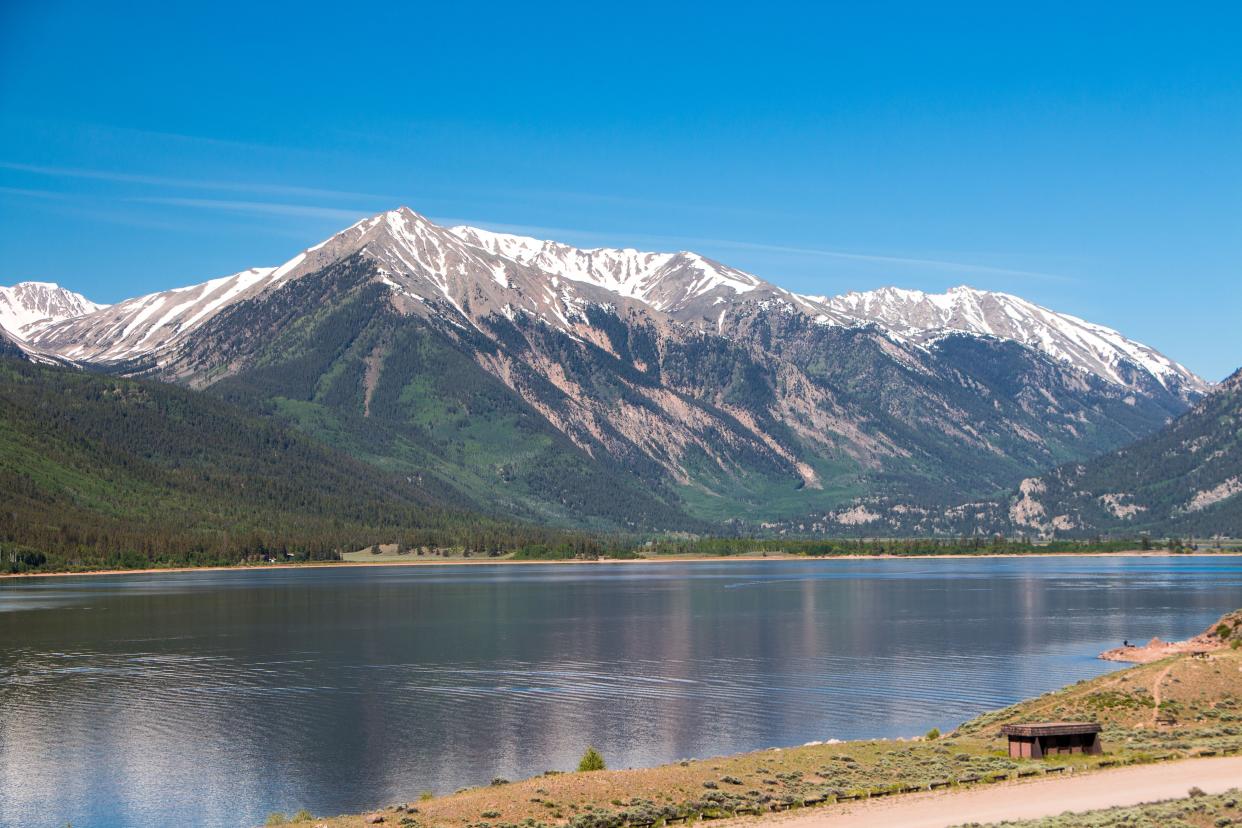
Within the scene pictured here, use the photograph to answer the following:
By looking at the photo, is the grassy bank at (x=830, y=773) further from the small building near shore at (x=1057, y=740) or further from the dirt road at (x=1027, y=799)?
the dirt road at (x=1027, y=799)

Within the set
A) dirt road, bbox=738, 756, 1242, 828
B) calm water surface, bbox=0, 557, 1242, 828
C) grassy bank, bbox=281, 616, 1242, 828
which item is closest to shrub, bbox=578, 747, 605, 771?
grassy bank, bbox=281, 616, 1242, 828

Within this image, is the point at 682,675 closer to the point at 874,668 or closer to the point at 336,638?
the point at 874,668

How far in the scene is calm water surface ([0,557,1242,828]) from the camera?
79.8m

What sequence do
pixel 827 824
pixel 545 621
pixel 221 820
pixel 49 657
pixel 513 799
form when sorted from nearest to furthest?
pixel 827 824, pixel 513 799, pixel 221 820, pixel 49 657, pixel 545 621

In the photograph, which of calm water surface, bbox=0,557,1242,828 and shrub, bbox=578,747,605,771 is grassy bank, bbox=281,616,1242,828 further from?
calm water surface, bbox=0,557,1242,828

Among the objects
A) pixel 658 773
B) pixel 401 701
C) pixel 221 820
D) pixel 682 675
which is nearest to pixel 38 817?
pixel 221 820

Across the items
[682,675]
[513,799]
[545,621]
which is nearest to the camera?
[513,799]

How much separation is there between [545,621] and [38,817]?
114929 mm

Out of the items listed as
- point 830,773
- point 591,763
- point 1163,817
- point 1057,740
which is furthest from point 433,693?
point 1163,817

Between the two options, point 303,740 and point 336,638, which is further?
point 336,638

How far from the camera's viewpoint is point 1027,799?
57.0 metres

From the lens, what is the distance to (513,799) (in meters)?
58.8

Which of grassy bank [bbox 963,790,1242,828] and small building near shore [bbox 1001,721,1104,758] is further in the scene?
small building near shore [bbox 1001,721,1104,758]

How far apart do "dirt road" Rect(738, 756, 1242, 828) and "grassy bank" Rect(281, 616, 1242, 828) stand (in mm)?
1555
